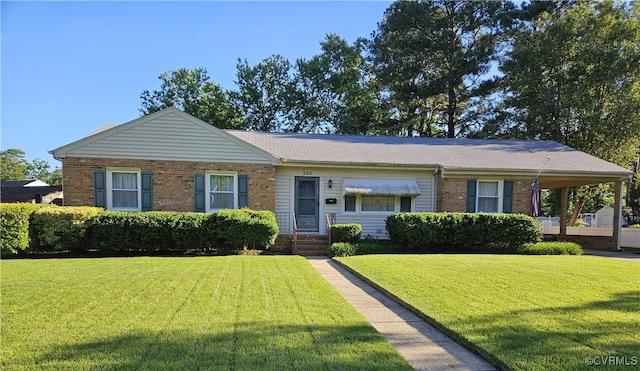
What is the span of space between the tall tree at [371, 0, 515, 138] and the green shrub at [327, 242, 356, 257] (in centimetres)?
1805

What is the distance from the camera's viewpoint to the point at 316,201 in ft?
43.7

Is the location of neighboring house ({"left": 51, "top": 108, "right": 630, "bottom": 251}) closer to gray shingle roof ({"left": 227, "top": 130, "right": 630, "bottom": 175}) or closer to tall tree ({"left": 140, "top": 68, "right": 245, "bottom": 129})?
gray shingle roof ({"left": 227, "top": 130, "right": 630, "bottom": 175})

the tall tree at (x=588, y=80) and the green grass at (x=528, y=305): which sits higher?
the tall tree at (x=588, y=80)

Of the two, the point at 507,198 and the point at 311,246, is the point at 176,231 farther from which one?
the point at 507,198

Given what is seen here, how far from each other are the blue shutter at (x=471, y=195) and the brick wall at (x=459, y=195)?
159mm

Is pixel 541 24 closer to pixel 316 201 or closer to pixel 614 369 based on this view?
pixel 316 201

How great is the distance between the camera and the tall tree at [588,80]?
19.0m

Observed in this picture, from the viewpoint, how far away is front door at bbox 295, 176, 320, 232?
13188 millimetres

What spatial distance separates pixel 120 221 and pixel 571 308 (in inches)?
411

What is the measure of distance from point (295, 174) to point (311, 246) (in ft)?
9.12

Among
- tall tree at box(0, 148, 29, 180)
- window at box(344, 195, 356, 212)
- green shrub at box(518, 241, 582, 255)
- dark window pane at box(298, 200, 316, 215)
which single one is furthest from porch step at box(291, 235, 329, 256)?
tall tree at box(0, 148, 29, 180)

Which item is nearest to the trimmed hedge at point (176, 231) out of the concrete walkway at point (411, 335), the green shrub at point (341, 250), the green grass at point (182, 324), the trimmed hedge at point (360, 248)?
the green shrub at point (341, 250)

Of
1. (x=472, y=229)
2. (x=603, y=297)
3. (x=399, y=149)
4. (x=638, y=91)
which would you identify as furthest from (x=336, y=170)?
(x=638, y=91)

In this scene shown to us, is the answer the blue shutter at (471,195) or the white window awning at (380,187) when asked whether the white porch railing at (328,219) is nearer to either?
the white window awning at (380,187)
